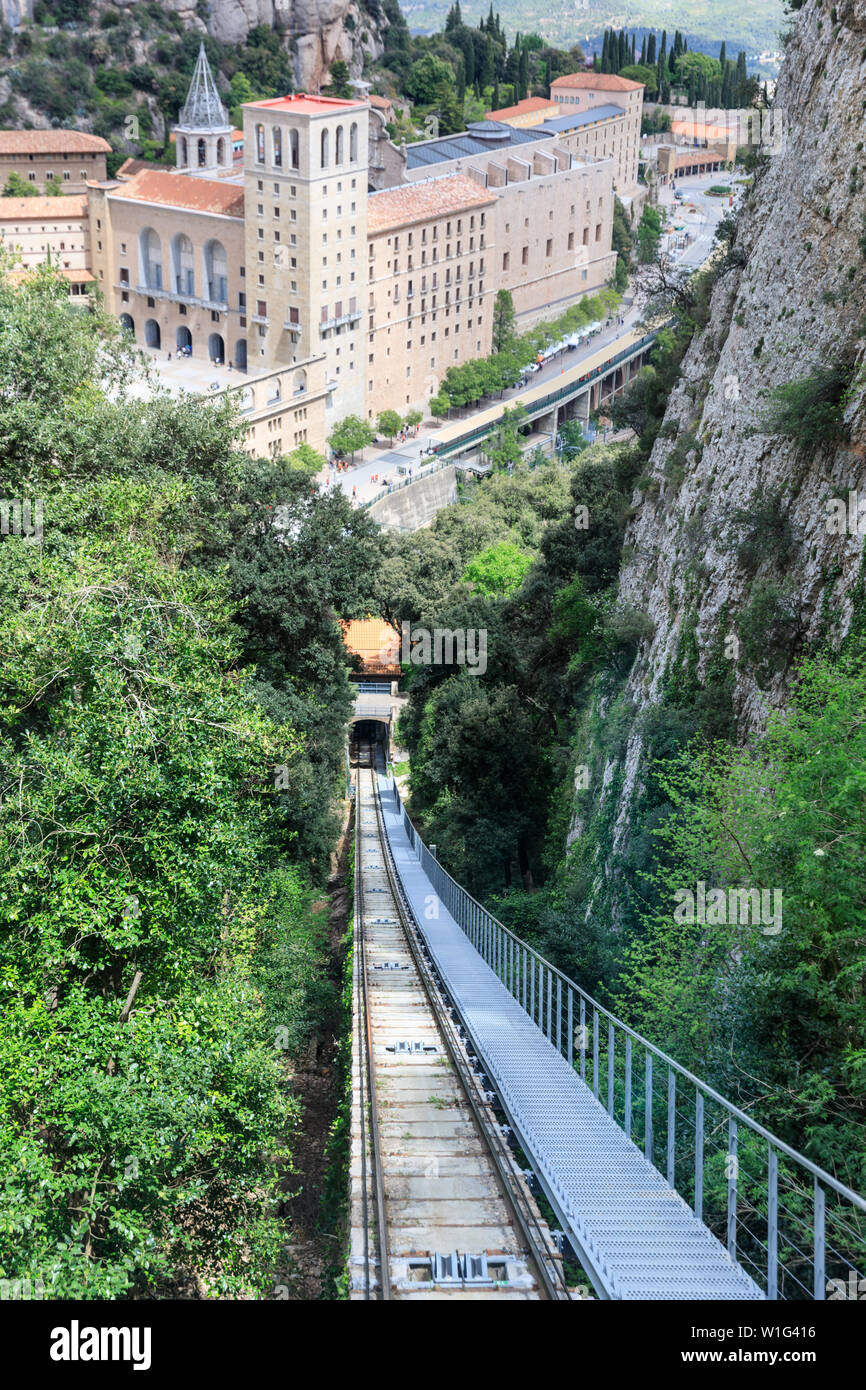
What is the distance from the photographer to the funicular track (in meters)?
10.5

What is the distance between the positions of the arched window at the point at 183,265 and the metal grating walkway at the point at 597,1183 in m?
76.2

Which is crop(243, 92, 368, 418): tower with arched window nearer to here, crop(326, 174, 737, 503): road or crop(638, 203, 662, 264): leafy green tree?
crop(326, 174, 737, 503): road

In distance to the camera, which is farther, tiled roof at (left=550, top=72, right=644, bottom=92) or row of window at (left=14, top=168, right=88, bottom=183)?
tiled roof at (left=550, top=72, right=644, bottom=92)

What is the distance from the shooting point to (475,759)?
30062mm

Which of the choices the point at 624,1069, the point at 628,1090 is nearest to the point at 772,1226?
the point at 628,1090

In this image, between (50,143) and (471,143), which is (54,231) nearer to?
(50,143)

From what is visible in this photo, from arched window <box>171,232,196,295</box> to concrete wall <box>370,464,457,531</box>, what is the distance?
2149 centimetres

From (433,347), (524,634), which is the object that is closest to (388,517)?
(433,347)

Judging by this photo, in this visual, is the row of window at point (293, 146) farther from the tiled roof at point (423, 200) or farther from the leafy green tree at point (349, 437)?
the leafy green tree at point (349, 437)

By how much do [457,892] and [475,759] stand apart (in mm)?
5181

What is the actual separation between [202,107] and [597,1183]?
94132 mm

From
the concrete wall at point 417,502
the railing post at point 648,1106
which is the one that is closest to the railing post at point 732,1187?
the railing post at point 648,1106

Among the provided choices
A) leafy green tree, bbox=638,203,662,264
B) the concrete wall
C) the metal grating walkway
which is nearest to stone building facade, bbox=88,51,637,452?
the concrete wall
